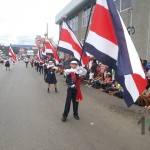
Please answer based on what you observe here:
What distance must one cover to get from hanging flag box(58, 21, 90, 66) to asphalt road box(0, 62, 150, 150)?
165 centimetres

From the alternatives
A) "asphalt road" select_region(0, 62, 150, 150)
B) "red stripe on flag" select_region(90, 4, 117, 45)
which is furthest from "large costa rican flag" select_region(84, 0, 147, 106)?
"asphalt road" select_region(0, 62, 150, 150)

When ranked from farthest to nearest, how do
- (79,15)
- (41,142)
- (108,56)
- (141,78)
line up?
(79,15), (41,142), (108,56), (141,78)

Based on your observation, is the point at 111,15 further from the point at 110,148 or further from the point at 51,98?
the point at 51,98

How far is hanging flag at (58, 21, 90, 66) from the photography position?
326 inches

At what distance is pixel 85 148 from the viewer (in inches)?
221

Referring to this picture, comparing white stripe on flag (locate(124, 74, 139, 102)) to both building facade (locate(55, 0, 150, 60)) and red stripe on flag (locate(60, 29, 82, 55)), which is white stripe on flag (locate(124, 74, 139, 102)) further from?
building facade (locate(55, 0, 150, 60))

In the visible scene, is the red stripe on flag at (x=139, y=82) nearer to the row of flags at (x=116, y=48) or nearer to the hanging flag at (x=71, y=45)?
the row of flags at (x=116, y=48)

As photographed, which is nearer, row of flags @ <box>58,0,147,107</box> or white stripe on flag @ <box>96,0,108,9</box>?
row of flags @ <box>58,0,147,107</box>

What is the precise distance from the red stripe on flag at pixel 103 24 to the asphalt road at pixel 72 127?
1.68 metres

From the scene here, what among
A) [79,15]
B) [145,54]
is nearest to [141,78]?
[145,54]

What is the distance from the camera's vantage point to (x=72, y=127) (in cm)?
715

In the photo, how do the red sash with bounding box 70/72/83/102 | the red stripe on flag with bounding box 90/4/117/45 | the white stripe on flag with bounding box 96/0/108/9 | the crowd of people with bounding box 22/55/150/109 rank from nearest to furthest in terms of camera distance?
1. the red stripe on flag with bounding box 90/4/117/45
2. the white stripe on flag with bounding box 96/0/108/9
3. the red sash with bounding box 70/72/83/102
4. the crowd of people with bounding box 22/55/150/109

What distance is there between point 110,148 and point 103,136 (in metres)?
0.75

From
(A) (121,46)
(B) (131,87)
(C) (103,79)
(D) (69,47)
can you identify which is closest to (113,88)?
(C) (103,79)
